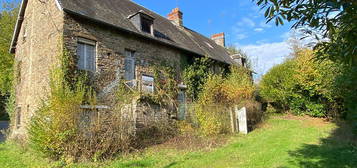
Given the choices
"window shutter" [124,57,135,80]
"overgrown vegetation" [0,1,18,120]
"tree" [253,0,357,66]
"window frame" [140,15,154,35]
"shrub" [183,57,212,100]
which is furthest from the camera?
"overgrown vegetation" [0,1,18,120]

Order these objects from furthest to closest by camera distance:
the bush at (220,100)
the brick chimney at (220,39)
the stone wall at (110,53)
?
the brick chimney at (220,39) → the bush at (220,100) → the stone wall at (110,53)

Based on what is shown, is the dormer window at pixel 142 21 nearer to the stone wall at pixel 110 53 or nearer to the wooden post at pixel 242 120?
the stone wall at pixel 110 53

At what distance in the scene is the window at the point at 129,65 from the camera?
1204cm

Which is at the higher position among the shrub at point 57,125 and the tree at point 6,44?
the tree at point 6,44

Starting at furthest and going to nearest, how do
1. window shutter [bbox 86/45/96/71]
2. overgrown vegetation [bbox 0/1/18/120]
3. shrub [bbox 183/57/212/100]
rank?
1. overgrown vegetation [bbox 0/1/18/120]
2. shrub [bbox 183/57/212/100]
3. window shutter [bbox 86/45/96/71]

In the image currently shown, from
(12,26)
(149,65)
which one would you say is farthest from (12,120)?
(12,26)

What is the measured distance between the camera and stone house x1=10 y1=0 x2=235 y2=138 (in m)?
10.3

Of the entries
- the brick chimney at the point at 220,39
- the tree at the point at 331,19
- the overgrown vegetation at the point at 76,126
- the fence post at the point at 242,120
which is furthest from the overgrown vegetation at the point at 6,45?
the tree at the point at 331,19

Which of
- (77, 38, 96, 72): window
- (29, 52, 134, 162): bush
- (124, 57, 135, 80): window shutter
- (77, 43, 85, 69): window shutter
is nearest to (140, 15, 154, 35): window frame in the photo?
(124, 57, 135, 80): window shutter

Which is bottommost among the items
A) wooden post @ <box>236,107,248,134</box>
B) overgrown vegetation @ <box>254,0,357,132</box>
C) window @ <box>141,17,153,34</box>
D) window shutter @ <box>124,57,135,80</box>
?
wooden post @ <box>236,107,248,134</box>

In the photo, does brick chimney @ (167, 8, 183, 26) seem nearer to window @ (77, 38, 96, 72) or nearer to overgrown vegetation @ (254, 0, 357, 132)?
window @ (77, 38, 96, 72)

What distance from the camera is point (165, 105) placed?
12.4 m

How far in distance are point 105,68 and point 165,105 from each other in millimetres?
3378

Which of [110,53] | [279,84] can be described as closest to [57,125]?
[110,53]
